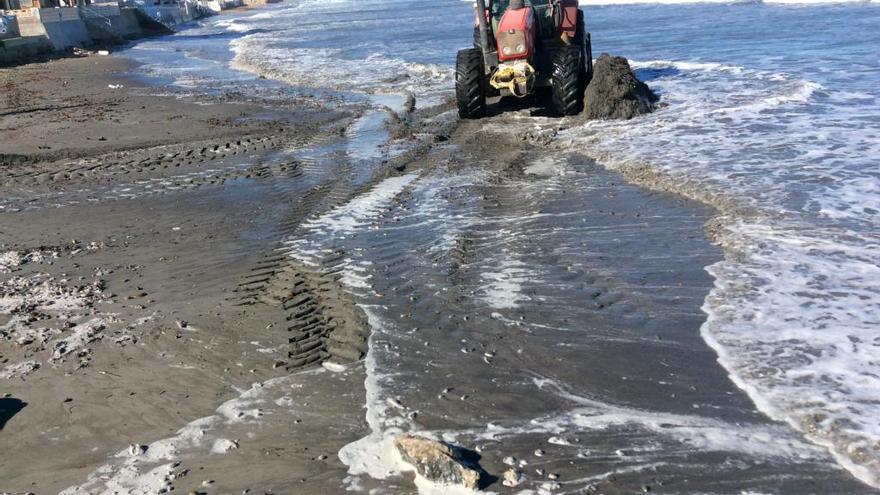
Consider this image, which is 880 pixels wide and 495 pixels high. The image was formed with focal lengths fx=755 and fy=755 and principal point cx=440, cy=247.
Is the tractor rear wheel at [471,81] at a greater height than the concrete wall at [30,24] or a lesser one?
lesser

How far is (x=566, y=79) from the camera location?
39.5 feet

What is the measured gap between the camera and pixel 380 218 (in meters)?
7.70

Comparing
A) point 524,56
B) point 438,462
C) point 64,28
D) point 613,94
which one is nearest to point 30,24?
point 64,28

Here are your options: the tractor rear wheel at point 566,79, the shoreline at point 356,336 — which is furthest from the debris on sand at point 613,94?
the shoreline at point 356,336

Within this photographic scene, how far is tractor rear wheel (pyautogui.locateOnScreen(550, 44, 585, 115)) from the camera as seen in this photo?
Result: 12.0 metres

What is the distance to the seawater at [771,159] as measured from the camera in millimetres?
4434

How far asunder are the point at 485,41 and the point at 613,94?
7.36 ft

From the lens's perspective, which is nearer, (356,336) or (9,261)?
(356,336)

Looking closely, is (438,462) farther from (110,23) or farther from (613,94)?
(110,23)

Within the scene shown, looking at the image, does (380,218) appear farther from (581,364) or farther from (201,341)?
(581,364)

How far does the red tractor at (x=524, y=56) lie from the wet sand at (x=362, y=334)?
112 inches

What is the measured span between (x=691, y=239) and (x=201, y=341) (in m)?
4.19

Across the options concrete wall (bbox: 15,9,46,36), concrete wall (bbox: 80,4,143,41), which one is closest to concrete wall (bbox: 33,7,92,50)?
concrete wall (bbox: 15,9,46,36)

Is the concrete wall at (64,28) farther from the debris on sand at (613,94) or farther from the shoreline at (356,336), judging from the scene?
the debris on sand at (613,94)
